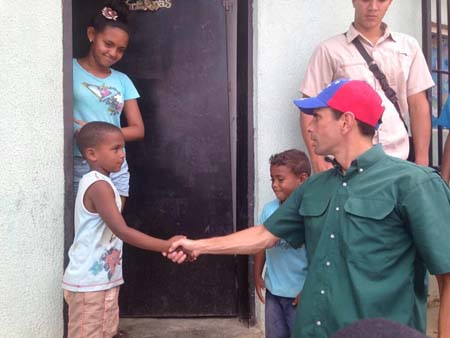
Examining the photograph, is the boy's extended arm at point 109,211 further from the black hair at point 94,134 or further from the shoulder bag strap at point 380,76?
the shoulder bag strap at point 380,76

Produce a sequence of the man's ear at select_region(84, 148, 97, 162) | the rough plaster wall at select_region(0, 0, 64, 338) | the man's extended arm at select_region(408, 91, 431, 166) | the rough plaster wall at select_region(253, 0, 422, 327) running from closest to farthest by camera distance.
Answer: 1. the man's ear at select_region(84, 148, 97, 162)
2. the rough plaster wall at select_region(0, 0, 64, 338)
3. the man's extended arm at select_region(408, 91, 431, 166)
4. the rough plaster wall at select_region(253, 0, 422, 327)

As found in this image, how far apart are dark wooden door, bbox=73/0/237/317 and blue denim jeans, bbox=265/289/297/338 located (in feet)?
3.94

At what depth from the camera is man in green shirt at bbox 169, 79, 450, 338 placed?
227 centimetres

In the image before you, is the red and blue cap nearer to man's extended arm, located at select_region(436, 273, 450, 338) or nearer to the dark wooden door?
man's extended arm, located at select_region(436, 273, 450, 338)

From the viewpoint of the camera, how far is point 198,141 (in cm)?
464

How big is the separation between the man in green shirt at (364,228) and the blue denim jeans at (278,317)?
86 cm

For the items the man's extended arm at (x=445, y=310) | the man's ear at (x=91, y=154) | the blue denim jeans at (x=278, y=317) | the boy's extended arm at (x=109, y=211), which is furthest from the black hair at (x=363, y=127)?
the man's ear at (x=91, y=154)

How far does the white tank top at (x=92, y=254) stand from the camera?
3131mm

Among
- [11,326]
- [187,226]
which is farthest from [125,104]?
[11,326]

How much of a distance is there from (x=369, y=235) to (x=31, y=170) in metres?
2.03

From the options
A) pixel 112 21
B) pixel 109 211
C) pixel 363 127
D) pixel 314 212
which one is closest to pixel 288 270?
pixel 314 212

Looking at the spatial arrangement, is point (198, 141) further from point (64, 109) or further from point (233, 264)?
point (64, 109)

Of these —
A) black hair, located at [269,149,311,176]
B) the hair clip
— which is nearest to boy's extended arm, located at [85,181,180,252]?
black hair, located at [269,149,311,176]

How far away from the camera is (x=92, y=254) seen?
3.15 metres
